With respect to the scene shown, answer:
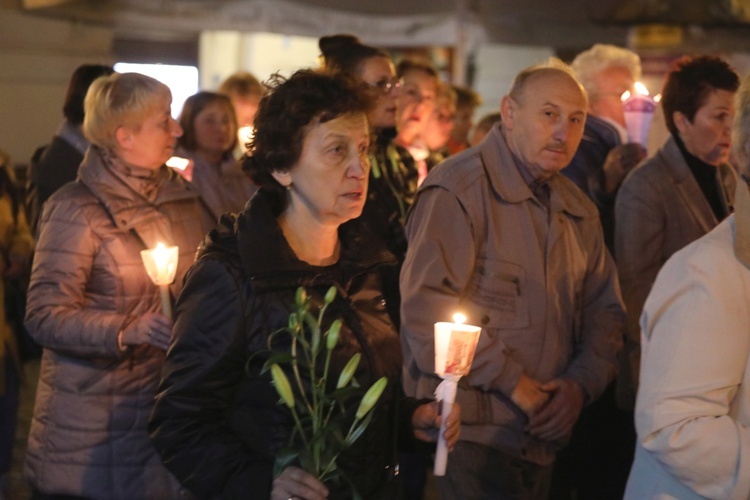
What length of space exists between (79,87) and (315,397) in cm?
351

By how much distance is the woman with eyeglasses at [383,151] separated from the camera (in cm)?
559

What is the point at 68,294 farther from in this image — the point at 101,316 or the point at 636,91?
the point at 636,91

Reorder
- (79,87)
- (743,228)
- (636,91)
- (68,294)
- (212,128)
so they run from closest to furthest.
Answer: (743,228), (68,294), (79,87), (636,91), (212,128)

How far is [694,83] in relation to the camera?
5.39 m

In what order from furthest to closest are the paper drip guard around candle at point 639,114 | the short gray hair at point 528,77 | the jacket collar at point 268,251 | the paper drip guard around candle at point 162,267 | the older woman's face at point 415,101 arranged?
the older woman's face at point 415,101
the paper drip guard around candle at point 639,114
the short gray hair at point 528,77
the paper drip guard around candle at point 162,267
the jacket collar at point 268,251

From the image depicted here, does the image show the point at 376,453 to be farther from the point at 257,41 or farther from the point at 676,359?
the point at 257,41

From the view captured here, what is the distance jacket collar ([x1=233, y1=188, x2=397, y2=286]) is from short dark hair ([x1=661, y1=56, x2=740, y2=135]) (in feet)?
8.62

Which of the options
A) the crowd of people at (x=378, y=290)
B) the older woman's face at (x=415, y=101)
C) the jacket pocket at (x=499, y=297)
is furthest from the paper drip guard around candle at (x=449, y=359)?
the older woman's face at (x=415, y=101)

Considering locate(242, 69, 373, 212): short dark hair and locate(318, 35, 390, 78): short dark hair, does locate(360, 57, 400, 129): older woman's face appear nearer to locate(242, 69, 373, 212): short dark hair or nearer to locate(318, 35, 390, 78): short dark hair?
locate(318, 35, 390, 78): short dark hair

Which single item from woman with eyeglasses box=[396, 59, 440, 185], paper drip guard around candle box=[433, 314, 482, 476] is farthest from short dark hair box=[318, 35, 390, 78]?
paper drip guard around candle box=[433, 314, 482, 476]

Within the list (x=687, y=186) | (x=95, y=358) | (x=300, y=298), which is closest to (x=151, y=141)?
(x=95, y=358)

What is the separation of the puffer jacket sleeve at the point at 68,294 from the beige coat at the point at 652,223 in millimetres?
2273

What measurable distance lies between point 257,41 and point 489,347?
9.44 m

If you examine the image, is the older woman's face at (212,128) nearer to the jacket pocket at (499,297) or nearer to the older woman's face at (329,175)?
the jacket pocket at (499,297)
